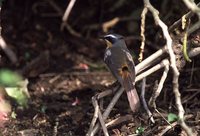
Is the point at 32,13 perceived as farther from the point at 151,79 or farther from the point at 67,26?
the point at 151,79

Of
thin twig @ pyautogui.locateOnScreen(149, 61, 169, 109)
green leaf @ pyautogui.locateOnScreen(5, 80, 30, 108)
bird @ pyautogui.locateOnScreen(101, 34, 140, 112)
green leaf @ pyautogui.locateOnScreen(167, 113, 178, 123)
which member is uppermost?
green leaf @ pyautogui.locateOnScreen(5, 80, 30, 108)

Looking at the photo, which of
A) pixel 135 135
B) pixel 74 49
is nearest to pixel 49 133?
pixel 135 135

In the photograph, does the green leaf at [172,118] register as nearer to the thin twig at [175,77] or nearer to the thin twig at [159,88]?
the thin twig at [159,88]

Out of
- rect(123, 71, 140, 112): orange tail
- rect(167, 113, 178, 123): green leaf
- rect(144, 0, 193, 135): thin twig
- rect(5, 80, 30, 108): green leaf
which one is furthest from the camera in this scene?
rect(5, 80, 30, 108): green leaf

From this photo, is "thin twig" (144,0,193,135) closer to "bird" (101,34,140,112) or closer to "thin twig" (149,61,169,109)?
"thin twig" (149,61,169,109)

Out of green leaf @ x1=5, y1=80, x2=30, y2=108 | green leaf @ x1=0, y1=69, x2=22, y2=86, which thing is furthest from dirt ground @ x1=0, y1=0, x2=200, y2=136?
green leaf @ x1=0, y1=69, x2=22, y2=86

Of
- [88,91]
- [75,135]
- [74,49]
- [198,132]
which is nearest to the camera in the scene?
[198,132]
